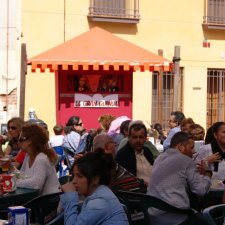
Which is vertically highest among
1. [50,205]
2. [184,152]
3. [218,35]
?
[218,35]

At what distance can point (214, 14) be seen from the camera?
20.2 m

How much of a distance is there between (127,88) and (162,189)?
695cm

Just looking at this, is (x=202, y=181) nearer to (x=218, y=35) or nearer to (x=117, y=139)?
(x=117, y=139)

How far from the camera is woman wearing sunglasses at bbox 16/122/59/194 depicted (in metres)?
6.40

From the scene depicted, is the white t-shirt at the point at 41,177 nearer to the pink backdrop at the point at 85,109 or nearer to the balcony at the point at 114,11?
the pink backdrop at the point at 85,109

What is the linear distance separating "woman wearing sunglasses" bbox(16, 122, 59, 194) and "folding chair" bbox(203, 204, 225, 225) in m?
1.65

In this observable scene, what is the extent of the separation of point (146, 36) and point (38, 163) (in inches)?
519

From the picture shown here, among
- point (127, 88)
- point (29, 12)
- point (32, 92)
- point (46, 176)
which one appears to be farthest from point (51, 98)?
point (46, 176)

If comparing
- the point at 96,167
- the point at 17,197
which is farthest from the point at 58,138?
the point at 96,167

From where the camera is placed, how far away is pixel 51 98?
17.8 meters

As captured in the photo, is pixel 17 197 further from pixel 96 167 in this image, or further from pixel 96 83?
pixel 96 83

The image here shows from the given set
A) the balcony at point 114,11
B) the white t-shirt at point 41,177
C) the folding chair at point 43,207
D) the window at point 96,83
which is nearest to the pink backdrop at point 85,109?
the window at point 96,83

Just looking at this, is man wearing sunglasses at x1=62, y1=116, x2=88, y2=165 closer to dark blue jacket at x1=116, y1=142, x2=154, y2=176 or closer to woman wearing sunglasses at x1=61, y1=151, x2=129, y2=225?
A: dark blue jacket at x1=116, y1=142, x2=154, y2=176

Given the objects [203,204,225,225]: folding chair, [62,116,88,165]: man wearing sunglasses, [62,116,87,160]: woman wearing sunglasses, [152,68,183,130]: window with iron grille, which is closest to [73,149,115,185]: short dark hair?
[203,204,225,225]: folding chair
